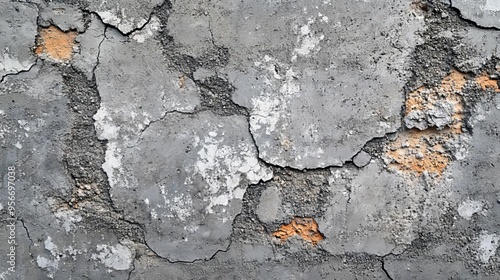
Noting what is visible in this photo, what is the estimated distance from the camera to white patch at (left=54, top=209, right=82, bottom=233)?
4.77 feet

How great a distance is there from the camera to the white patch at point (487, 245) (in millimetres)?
1447

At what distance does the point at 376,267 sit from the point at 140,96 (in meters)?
0.96

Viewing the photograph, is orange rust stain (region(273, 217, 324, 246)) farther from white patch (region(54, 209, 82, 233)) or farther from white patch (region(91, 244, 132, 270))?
white patch (region(54, 209, 82, 233))

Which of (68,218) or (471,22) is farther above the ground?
(471,22)

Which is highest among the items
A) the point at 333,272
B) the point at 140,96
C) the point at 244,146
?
the point at 140,96

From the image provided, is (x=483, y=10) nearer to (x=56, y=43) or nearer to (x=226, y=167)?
(x=226, y=167)

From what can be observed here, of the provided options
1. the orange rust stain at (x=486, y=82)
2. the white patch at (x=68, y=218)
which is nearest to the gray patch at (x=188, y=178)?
the white patch at (x=68, y=218)

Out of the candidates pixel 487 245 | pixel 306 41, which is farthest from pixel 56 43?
pixel 487 245

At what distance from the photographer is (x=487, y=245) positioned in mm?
1451

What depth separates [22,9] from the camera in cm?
140

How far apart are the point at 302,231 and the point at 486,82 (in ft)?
2.50

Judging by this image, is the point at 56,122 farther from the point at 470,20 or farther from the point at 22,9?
the point at 470,20

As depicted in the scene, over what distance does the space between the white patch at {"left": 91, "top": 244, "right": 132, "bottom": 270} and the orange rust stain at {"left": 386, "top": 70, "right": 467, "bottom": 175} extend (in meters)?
0.92

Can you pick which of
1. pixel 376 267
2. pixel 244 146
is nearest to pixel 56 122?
pixel 244 146
